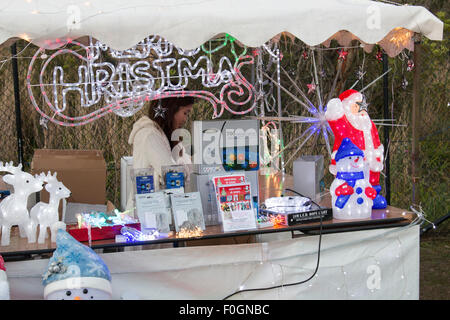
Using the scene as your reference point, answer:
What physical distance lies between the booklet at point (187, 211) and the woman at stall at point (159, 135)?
0.71 meters

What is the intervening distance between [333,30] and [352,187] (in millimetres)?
895

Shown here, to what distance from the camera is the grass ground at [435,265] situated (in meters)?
4.96

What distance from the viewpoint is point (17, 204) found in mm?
3053

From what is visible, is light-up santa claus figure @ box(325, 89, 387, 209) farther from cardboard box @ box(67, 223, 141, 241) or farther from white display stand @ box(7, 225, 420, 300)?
cardboard box @ box(67, 223, 141, 241)

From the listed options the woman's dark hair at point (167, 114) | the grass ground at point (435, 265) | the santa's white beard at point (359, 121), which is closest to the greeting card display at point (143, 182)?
the woman's dark hair at point (167, 114)

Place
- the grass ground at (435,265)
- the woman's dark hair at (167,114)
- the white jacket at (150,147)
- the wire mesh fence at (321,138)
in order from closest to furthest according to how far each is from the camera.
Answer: the white jacket at (150,147) < the woman's dark hair at (167,114) < the grass ground at (435,265) < the wire mesh fence at (321,138)

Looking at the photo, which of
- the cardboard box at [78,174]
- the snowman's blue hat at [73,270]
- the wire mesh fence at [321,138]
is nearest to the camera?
the snowman's blue hat at [73,270]

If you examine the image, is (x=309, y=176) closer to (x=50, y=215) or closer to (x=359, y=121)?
(x=359, y=121)

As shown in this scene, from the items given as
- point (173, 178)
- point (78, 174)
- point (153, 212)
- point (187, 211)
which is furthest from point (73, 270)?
point (78, 174)

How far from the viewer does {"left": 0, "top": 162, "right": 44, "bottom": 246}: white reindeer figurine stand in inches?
119

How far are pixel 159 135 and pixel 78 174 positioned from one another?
0.66 meters

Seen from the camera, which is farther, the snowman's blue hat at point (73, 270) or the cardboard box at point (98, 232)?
the cardboard box at point (98, 232)

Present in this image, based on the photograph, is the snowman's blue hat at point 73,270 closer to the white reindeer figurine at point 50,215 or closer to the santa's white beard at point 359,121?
the white reindeer figurine at point 50,215
